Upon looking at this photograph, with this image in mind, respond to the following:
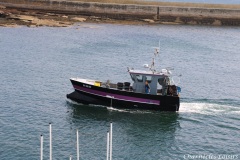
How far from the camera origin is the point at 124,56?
58219mm

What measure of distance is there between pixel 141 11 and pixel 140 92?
6032 cm

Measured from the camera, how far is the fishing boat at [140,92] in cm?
3584

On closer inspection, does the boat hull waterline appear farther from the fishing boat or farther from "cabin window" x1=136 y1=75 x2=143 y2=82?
"cabin window" x1=136 y1=75 x2=143 y2=82

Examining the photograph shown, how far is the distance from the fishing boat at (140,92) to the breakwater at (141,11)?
56.1m

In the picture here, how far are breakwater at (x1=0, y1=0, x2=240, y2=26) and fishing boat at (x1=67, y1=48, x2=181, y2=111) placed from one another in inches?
2208

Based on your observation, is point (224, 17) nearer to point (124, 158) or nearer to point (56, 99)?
point (56, 99)

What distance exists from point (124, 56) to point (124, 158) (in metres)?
31.7

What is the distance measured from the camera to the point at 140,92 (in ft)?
119

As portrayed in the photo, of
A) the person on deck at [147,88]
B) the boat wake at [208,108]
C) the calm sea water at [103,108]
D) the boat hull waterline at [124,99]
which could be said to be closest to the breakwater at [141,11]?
the calm sea water at [103,108]

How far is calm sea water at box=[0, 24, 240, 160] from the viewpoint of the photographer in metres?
29.2

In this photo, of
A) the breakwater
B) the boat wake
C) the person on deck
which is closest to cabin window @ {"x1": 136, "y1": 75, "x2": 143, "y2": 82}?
the person on deck

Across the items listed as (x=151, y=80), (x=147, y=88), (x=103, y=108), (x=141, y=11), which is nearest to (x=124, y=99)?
(x=103, y=108)

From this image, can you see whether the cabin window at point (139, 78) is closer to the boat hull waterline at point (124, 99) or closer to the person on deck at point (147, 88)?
the person on deck at point (147, 88)

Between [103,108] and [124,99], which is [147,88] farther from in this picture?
[103,108]
